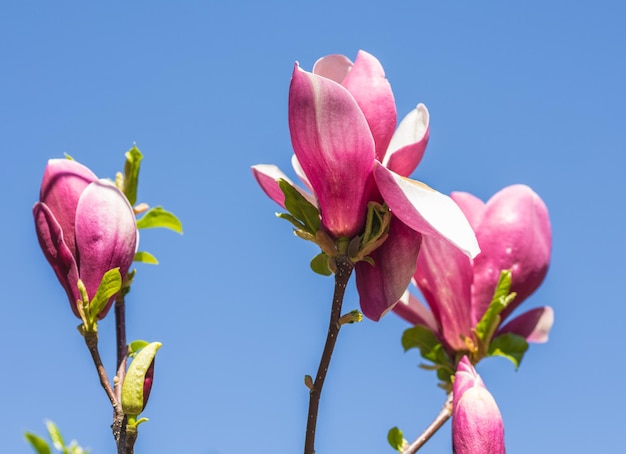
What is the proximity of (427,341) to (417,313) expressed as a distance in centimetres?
5

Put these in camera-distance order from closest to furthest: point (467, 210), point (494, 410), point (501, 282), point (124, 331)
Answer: point (494, 410)
point (124, 331)
point (501, 282)
point (467, 210)

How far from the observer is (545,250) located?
54.2 inches

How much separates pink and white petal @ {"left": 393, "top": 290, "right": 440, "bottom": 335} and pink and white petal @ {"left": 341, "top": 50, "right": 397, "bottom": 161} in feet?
1.43

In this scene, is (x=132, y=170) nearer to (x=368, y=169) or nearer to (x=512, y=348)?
(x=368, y=169)

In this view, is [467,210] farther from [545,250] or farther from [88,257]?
[88,257]

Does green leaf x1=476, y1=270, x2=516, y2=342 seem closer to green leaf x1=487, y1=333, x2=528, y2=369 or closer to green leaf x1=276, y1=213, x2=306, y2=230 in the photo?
green leaf x1=487, y1=333, x2=528, y2=369

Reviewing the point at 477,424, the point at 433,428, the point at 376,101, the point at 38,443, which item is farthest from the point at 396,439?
the point at 38,443

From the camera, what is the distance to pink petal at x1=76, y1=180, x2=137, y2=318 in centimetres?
105

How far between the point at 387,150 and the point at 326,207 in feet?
0.37

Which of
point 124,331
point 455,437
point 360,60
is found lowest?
point 455,437

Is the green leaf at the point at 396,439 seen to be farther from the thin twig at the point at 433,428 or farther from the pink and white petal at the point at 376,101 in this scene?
the pink and white petal at the point at 376,101

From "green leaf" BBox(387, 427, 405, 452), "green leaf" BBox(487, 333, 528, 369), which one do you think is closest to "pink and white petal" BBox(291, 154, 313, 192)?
"green leaf" BBox(387, 427, 405, 452)

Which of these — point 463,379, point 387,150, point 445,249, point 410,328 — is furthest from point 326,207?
point 410,328

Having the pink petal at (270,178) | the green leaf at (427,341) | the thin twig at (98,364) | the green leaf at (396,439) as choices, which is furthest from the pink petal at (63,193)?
the green leaf at (427,341)
